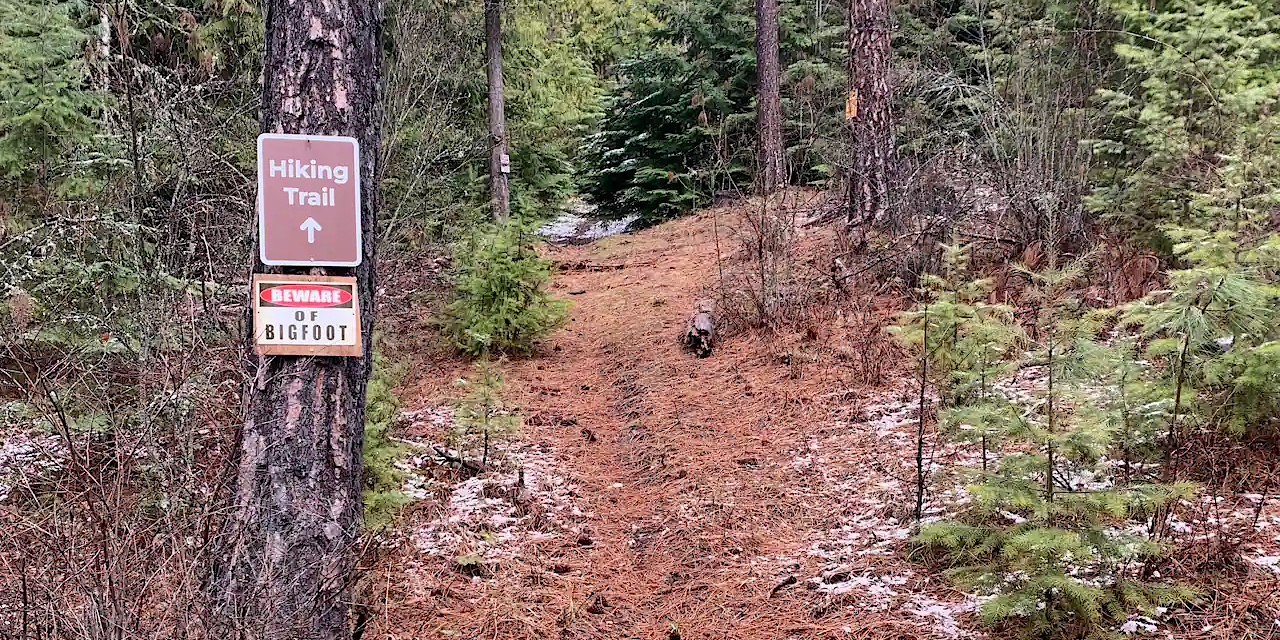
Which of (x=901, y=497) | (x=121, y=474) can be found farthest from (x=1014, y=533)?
(x=121, y=474)

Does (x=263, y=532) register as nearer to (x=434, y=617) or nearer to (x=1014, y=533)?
(x=434, y=617)

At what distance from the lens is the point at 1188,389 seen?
3.56 meters

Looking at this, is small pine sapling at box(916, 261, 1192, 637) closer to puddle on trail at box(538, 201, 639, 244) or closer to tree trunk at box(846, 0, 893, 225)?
tree trunk at box(846, 0, 893, 225)

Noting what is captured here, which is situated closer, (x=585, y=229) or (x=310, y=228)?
(x=310, y=228)

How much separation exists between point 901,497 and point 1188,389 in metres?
1.37

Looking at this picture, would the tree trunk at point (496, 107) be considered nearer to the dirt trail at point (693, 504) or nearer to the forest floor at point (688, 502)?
the dirt trail at point (693, 504)

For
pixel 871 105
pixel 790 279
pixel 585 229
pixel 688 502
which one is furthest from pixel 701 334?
pixel 585 229

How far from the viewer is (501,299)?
293 inches

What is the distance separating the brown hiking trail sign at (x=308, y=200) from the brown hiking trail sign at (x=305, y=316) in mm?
78

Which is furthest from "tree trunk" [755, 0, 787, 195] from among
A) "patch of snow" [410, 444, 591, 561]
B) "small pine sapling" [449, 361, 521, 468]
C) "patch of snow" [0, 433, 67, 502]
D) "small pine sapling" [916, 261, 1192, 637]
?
"patch of snow" [0, 433, 67, 502]

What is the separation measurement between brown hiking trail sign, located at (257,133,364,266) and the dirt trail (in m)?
1.49

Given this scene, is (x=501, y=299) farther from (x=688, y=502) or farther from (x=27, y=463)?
(x=27, y=463)

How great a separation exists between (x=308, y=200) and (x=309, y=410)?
771mm

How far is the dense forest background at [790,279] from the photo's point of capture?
Result: 8.84 feet
